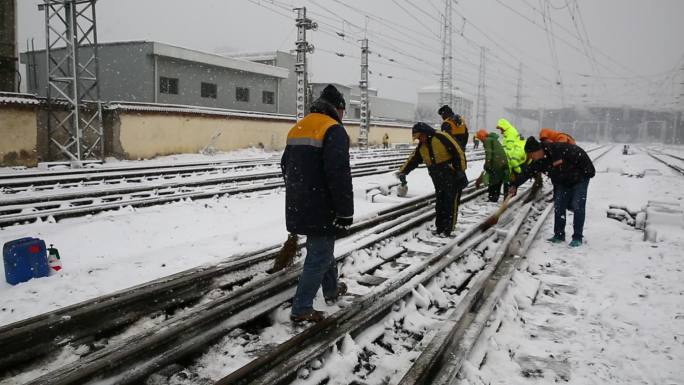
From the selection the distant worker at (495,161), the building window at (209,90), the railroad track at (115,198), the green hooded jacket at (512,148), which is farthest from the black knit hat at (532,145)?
the building window at (209,90)

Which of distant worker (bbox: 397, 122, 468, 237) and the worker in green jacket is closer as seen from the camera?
distant worker (bbox: 397, 122, 468, 237)

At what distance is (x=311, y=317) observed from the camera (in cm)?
399

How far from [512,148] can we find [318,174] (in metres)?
8.50

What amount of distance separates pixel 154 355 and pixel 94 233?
4672 mm

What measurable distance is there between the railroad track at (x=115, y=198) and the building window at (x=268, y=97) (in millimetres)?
25222

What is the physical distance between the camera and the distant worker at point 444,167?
7.42 m

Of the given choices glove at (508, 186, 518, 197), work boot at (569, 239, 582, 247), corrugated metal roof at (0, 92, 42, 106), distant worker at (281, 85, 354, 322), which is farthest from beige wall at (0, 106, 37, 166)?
work boot at (569, 239, 582, 247)

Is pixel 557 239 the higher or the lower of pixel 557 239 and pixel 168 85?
the lower

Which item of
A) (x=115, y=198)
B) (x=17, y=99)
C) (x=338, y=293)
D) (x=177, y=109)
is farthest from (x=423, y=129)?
(x=177, y=109)

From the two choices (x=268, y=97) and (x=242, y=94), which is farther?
(x=268, y=97)

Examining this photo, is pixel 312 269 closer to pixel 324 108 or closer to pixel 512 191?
pixel 324 108

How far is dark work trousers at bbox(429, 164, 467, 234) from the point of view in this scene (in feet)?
24.6

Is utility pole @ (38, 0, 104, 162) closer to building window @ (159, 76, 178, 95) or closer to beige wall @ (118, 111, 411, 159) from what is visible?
beige wall @ (118, 111, 411, 159)

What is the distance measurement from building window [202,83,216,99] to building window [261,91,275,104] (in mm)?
5194
